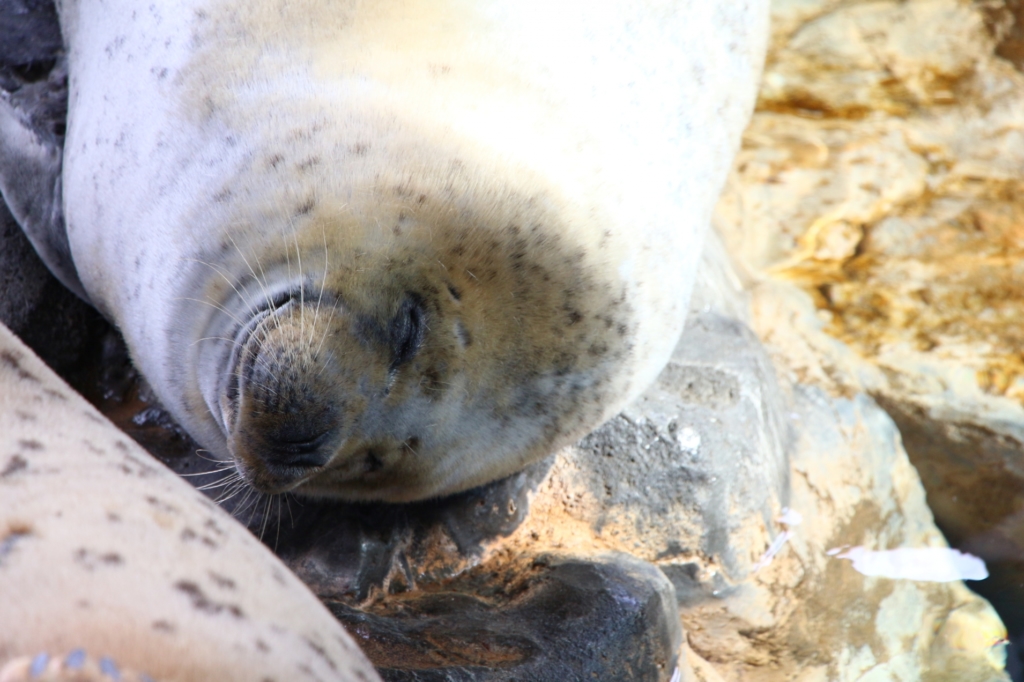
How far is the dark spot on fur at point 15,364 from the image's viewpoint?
1.66 m

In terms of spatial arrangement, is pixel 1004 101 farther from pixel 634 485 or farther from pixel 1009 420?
pixel 634 485

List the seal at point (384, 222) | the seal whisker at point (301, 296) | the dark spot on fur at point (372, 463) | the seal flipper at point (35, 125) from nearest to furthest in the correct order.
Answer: the seal whisker at point (301, 296)
the seal at point (384, 222)
the dark spot on fur at point (372, 463)
the seal flipper at point (35, 125)

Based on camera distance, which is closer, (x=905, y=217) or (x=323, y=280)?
(x=323, y=280)

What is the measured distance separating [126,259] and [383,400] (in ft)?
3.02

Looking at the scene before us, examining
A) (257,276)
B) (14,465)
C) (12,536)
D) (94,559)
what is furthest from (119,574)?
(257,276)

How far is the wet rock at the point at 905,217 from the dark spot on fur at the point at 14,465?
3.11 meters

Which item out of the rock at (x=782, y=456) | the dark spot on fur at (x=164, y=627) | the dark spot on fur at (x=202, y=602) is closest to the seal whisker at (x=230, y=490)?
the rock at (x=782, y=456)

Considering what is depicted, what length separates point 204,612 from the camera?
1.30 m

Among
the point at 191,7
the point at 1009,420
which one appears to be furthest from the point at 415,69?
the point at 1009,420

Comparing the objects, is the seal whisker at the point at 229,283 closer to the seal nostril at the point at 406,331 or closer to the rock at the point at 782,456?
the seal nostril at the point at 406,331

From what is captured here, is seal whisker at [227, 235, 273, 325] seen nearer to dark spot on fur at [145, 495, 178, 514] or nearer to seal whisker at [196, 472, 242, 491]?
seal whisker at [196, 472, 242, 491]

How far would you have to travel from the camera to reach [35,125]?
3.19m

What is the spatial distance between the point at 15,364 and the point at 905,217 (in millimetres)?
3581

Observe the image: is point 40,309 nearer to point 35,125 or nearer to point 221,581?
point 35,125
